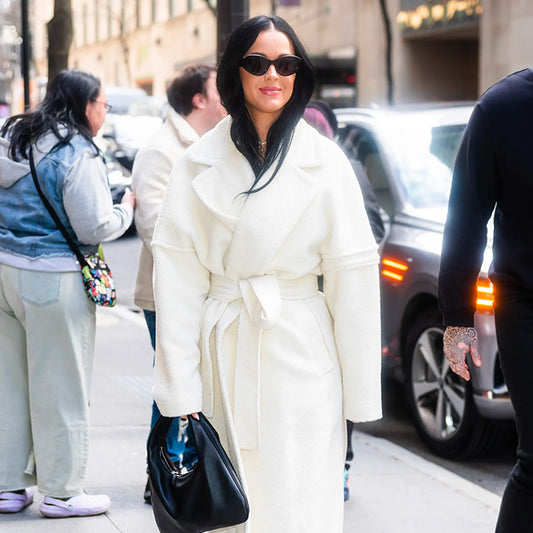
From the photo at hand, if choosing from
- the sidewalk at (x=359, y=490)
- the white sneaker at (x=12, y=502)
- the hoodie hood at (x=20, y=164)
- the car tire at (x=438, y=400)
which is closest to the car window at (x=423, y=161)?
the car tire at (x=438, y=400)

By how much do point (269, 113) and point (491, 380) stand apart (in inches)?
107

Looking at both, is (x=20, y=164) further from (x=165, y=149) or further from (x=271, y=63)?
(x=271, y=63)

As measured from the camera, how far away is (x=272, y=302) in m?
3.34

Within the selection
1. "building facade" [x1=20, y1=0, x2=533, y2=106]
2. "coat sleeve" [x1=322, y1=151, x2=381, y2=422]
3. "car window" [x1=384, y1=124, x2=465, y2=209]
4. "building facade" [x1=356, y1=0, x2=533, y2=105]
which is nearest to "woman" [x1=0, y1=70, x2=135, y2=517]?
"coat sleeve" [x1=322, y1=151, x2=381, y2=422]

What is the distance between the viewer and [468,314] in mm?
3643

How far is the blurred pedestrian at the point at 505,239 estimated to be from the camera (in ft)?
11.5

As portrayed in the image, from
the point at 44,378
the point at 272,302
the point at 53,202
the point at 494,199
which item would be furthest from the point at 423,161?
the point at 272,302

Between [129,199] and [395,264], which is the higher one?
[129,199]

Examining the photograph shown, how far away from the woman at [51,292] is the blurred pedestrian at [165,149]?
0.10m

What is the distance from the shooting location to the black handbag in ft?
10.5

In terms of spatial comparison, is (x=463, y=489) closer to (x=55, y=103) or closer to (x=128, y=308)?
(x=55, y=103)

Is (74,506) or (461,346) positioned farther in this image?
(74,506)

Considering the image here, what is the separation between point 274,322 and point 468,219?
0.71 m

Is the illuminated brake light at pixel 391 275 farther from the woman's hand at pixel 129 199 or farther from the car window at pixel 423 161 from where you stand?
the woman's hand at pixel 129 199
